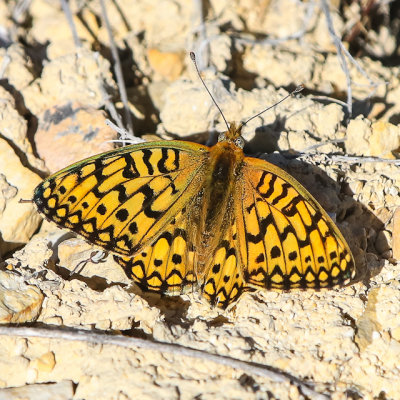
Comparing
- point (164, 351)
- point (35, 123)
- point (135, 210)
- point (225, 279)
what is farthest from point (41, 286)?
point (35, 123)

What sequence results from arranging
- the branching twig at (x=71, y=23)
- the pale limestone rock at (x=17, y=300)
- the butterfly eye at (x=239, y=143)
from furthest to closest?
the branching twig at (x=71, y=23), the butterfly eye at (x=239, y=143), the pale limestone rock at (x=17, y=300)

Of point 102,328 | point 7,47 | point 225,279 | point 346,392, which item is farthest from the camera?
point 7,47

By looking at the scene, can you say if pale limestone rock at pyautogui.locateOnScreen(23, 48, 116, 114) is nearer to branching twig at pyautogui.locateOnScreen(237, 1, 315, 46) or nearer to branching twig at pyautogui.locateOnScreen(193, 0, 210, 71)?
branching twig at pyautogui.locateOnScreen(193, 0, 210, 71)

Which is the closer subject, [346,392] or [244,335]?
[346,392]

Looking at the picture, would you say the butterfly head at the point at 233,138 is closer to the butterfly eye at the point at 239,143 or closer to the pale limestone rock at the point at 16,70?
the butterfly eye at the point at 239,143

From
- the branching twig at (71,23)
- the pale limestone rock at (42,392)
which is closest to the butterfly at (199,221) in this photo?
the pale limestone rock at (42,392)

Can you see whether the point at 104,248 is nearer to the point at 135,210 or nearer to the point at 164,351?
the point at 135,210
